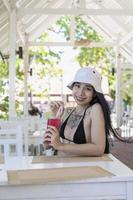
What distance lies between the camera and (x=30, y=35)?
1341 centimetres

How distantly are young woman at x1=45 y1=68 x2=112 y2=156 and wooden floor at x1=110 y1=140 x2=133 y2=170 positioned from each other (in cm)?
473

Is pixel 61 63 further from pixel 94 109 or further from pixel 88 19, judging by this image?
pixel 94 109

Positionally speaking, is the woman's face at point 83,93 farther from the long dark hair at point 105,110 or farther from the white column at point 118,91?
the white column at point 118,91

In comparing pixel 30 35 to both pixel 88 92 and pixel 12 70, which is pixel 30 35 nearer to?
pixel 12 70

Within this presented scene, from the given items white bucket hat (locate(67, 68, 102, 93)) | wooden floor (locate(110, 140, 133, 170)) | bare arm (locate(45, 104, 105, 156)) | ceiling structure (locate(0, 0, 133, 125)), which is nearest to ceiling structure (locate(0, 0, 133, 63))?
ceiling structure (locate(0, 0, 133, 125))

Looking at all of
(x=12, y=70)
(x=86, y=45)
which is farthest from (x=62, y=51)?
(x=12, y=70)

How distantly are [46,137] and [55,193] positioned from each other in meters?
0.46

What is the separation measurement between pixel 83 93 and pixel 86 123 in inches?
6.1

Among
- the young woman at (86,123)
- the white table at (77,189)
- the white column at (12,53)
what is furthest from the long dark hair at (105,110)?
the white column at (12,53)

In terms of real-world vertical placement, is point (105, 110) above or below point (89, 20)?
below

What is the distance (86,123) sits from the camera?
84.2 inches

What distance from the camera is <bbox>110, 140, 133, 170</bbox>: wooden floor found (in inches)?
289

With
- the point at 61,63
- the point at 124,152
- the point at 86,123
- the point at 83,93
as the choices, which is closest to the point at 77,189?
the point at 86,123

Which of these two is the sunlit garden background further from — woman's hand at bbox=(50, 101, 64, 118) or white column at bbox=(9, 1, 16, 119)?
woman's hand at bbox=(50, 101, 64, 118)
